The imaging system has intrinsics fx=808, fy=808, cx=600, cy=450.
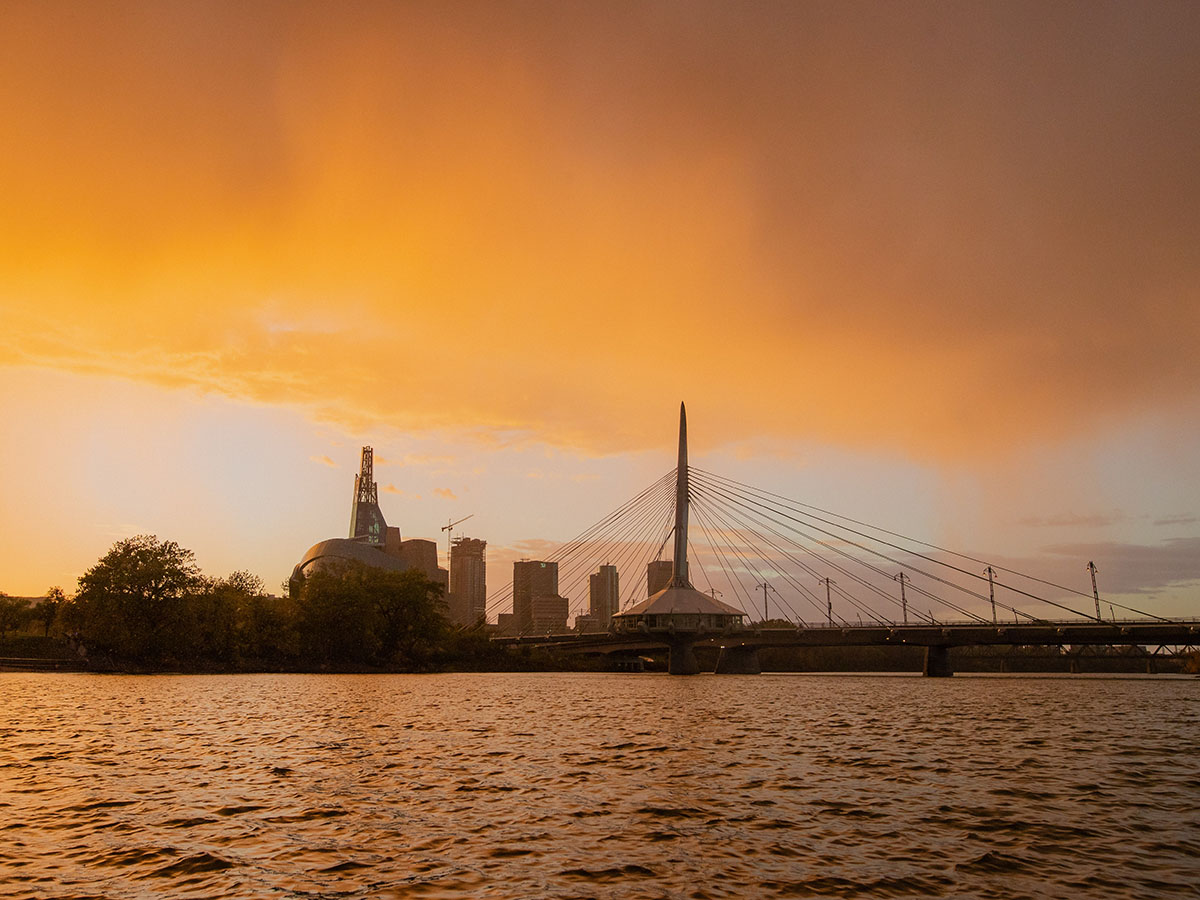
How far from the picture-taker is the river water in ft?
48.9

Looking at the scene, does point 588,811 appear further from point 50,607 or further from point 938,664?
point 50,607

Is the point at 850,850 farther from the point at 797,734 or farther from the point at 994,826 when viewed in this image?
the point at 797,734

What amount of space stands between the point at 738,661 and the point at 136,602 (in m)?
109

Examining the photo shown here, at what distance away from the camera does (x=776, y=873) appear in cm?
1546

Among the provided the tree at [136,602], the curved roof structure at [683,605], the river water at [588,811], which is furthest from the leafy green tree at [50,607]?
the river water at [588,811]

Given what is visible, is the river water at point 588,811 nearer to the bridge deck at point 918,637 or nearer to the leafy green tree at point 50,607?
the bridge deck at point 918,637

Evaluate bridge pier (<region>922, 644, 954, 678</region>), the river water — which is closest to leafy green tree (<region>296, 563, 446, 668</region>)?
bridge pier (<region>922, 644, 954, 678</region>)

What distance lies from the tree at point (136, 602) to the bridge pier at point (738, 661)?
9984 cm

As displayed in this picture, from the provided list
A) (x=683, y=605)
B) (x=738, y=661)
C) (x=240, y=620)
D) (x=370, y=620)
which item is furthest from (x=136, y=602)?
(x=738, y=661)

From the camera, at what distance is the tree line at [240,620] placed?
376ft

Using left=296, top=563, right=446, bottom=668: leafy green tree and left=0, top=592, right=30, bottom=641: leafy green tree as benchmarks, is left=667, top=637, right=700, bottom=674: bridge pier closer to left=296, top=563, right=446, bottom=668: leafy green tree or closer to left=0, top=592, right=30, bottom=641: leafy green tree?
left=296, top=563, right=446, bottom=668: leafy green tree

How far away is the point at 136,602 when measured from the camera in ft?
378

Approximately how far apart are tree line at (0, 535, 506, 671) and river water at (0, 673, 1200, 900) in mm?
79088

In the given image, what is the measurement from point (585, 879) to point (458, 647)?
15283 centimetres
